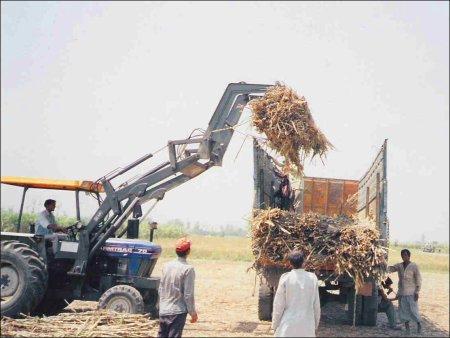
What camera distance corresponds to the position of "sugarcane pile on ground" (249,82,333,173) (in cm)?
825

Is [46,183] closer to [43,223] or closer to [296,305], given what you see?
[43,223]

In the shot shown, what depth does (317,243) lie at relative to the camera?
25.8 ft

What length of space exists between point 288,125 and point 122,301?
13.5 ft

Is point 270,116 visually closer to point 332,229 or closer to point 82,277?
point 332,229

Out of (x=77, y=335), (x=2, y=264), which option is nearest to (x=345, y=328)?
(x=77, y=335)

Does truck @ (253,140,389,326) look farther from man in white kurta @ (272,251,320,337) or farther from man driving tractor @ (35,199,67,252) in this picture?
man driving tractor @ (35,199,67,252)

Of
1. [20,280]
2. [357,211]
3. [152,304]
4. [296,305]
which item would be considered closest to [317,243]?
[296,305]

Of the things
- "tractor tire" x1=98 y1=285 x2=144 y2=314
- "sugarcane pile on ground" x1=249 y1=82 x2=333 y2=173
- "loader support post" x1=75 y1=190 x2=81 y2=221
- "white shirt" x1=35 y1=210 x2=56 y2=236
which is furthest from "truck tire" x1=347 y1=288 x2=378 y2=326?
"white shirt" x1=35 y1=210 x2=56 y2=236

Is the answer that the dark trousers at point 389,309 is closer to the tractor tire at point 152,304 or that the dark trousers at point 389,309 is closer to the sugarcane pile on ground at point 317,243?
the sugarcane pile on ground at point 317,243

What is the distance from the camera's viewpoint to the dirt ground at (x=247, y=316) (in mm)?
8398

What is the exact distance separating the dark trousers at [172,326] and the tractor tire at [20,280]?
3482 millimetres

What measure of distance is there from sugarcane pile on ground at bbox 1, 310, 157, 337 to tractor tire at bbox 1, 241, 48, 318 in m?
0.22

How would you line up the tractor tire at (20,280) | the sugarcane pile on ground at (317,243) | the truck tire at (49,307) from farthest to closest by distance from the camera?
the truck tire at (49,307)
the tractor tire at (20,280)
the sugarcane pile on ground at (317,243)

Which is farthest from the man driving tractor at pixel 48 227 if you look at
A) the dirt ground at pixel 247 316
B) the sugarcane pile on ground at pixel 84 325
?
the dirt ground at pixel 247 316
